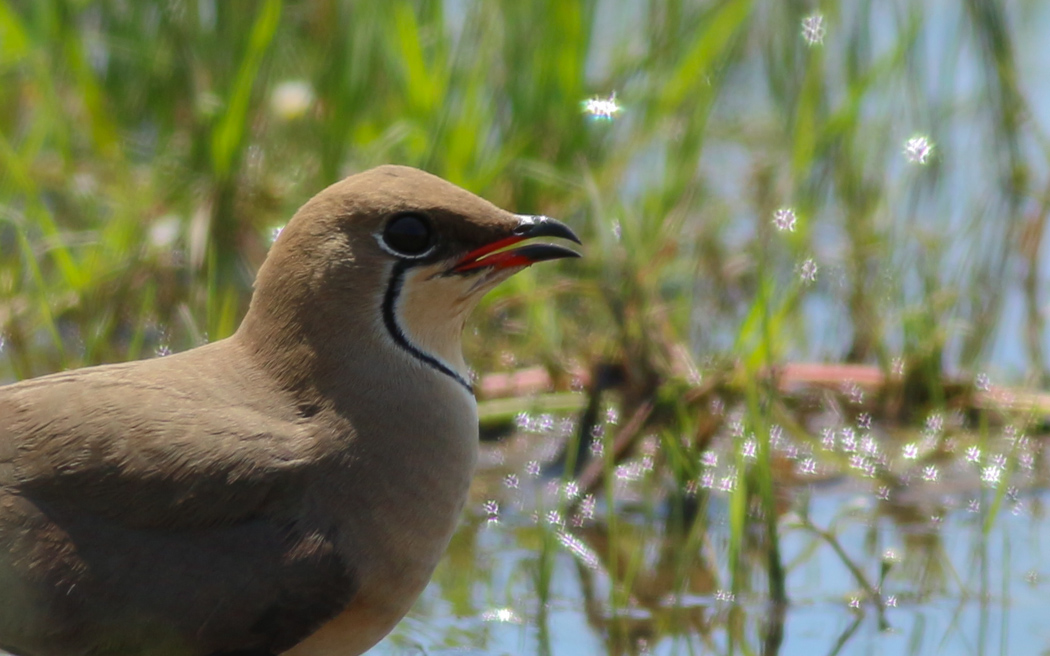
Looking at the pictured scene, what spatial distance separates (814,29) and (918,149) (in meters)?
0.54

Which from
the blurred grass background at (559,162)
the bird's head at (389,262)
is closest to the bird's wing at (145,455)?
the bird's head at (389,262)

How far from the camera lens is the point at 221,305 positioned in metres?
5.18

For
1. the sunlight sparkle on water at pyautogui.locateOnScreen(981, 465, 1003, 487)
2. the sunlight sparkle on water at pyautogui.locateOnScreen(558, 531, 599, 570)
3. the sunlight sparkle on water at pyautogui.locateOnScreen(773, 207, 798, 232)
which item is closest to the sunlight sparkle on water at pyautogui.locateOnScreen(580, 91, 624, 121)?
the sunlight sparkle on water at pyautogui.locateOnScreen(773, 207, 798, 232)

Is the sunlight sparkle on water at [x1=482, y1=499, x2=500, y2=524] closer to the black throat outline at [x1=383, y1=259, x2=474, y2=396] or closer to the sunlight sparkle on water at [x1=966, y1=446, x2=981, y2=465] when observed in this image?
the black throat outline at [x1=383, y1=259, x2=474, y2=396]

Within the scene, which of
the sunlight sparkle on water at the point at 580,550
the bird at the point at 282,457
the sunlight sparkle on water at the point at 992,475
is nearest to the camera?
the bird at the point at 282,457

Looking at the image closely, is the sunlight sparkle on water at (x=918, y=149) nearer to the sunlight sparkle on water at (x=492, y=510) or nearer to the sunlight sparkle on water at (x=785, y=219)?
the sunlight sparkle on water at (x=785, y=219)

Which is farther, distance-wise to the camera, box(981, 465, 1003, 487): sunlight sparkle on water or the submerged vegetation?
box(981, 465, 1003, 487): sunlight sparkle on water

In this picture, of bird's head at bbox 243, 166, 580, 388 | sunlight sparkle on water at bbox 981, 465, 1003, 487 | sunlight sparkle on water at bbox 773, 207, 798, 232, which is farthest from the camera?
sunlight sparkle on water at bbox 773, 207, 798, 232

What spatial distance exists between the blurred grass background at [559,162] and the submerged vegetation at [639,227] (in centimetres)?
1

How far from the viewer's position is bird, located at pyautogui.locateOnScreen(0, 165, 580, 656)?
3188 mm

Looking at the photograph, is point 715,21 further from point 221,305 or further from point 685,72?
point 221,305

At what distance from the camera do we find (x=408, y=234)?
3.39 meters

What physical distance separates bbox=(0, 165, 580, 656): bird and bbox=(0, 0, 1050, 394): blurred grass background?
159 cm

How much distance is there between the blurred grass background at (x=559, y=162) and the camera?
5.31 metres
